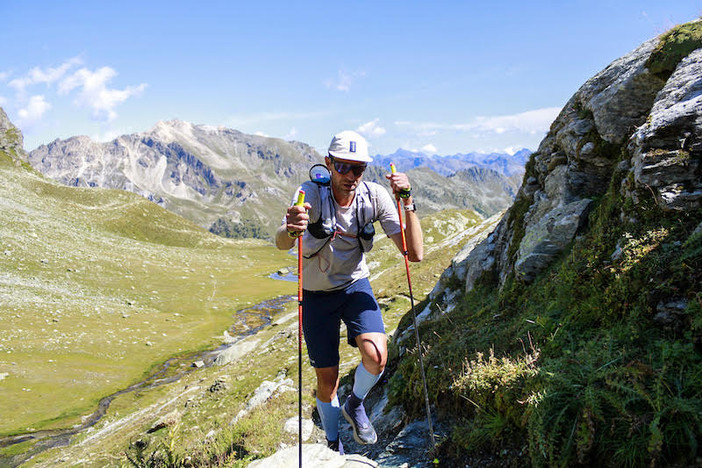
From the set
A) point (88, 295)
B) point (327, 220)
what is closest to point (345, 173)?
point (327, 220)

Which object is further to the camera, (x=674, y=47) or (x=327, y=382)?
(x=674, y=47)

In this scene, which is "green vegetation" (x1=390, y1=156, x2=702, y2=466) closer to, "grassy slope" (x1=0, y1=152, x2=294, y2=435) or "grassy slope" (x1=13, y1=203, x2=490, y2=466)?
"grassy slope" (x1=13, y1=203, x2=490, y2=466)

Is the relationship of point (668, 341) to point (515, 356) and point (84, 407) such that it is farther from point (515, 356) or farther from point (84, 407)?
point (84, 407)

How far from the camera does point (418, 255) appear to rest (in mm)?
6941

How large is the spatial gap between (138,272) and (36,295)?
26.8 metres

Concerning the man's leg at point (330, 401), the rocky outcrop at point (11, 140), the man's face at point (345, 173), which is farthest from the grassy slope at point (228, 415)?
the rocky outcrop at point (11, 140)

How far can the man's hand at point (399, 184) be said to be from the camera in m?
6.81

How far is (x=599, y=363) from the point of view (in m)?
5.12

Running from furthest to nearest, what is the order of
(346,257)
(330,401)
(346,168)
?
1. (330,401)
2. (346,257)
3. (346,168)

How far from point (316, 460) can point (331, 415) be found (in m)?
0.84

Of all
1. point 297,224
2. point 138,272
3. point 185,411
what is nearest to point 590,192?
point 297,224

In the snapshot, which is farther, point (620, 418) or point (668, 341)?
point (668, 341)

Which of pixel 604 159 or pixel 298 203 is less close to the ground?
pixel 604 159

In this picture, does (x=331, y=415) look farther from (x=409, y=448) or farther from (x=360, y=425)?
(x=409, y=448)
